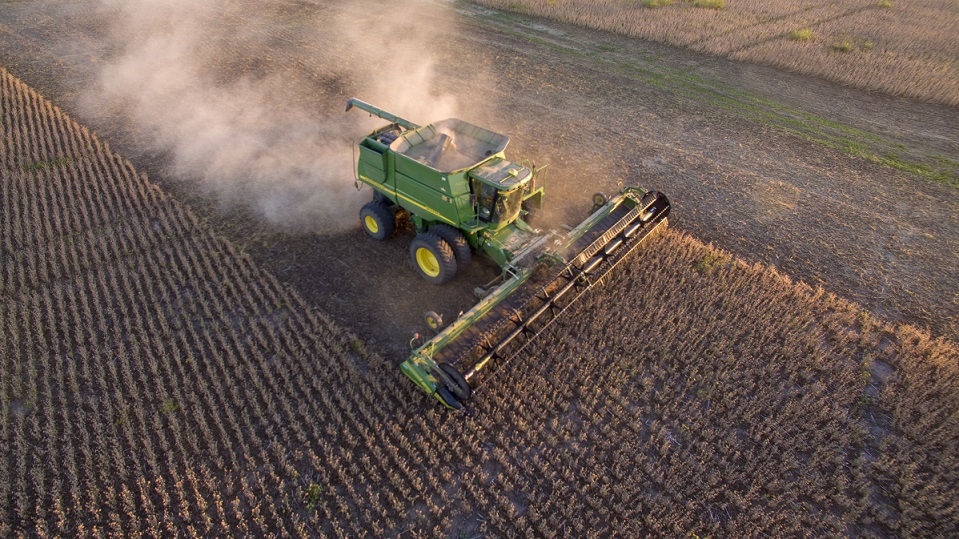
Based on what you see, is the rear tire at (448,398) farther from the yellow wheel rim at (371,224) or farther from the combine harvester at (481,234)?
the yellow wheel rim at (371,224)

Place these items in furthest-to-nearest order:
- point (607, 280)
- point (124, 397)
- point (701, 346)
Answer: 1. point (607, 280)
2. point (701, 346)
3. point (124, 397)

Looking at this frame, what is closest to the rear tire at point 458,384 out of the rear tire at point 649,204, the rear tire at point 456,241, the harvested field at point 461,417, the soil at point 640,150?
the harvested field at point 461,417

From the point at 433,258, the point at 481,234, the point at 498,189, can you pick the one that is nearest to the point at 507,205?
the point at 498,189

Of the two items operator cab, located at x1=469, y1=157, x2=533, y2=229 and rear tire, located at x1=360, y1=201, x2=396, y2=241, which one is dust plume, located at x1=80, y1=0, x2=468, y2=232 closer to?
rear tire, located at x1=360, y1=201, x2=396, y2=241

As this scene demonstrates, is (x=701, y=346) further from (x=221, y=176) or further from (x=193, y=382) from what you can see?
(x=221, y=176)

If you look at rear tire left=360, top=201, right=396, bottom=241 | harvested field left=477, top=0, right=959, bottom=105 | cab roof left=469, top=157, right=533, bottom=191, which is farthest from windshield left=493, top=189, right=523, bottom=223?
harvested field left=477, top=0, right=959, bottom=105

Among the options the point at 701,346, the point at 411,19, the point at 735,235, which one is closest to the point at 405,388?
the point at 701,346

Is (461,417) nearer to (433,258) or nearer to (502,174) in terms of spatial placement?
(433,258)
